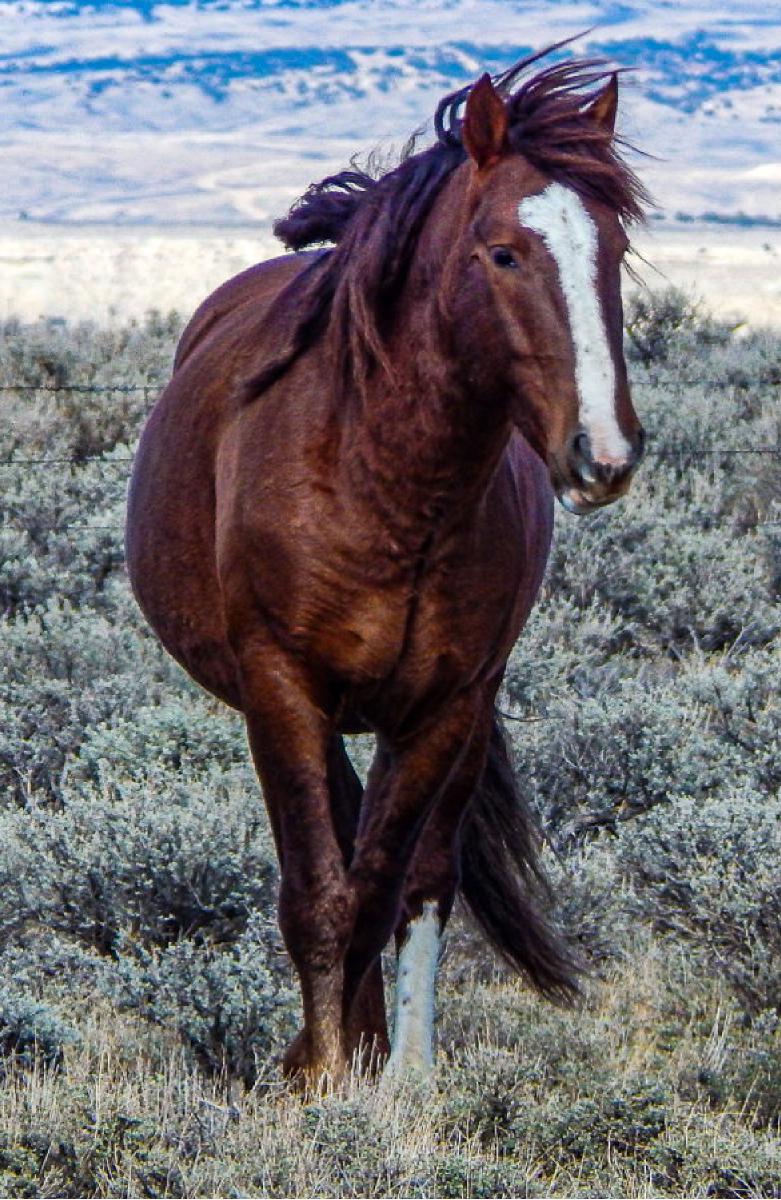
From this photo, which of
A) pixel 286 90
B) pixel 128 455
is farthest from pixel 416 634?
pixel 286 90

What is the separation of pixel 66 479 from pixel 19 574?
5.12ft

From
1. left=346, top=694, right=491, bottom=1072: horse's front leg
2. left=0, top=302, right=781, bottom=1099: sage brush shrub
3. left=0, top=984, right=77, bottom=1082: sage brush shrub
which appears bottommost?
left=0, top=302, right=781, bottom=1099: sage brush shrub

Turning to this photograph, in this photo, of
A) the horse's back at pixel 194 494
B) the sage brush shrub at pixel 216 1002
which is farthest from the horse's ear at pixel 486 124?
the sage brush shrub at pixel 216 1002

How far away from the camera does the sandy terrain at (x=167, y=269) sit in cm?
4147

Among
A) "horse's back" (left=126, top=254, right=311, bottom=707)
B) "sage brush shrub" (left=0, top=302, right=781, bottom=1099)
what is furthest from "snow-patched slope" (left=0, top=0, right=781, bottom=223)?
"horse's back" (left=126, top=254, right=311, bottom=707)

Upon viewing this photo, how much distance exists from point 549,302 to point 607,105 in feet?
2.12

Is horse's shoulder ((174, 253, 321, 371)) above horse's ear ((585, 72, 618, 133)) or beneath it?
beneath

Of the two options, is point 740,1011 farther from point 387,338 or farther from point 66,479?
point 66,479

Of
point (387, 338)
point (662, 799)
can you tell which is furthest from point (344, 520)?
point (662, 799)

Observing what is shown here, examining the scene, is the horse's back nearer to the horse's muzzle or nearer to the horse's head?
the horse's head

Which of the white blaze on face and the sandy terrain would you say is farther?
the sandy terrain

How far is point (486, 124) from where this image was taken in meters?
3.60

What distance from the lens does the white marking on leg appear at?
426 cm

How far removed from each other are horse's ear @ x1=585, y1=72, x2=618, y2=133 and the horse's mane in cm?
3
